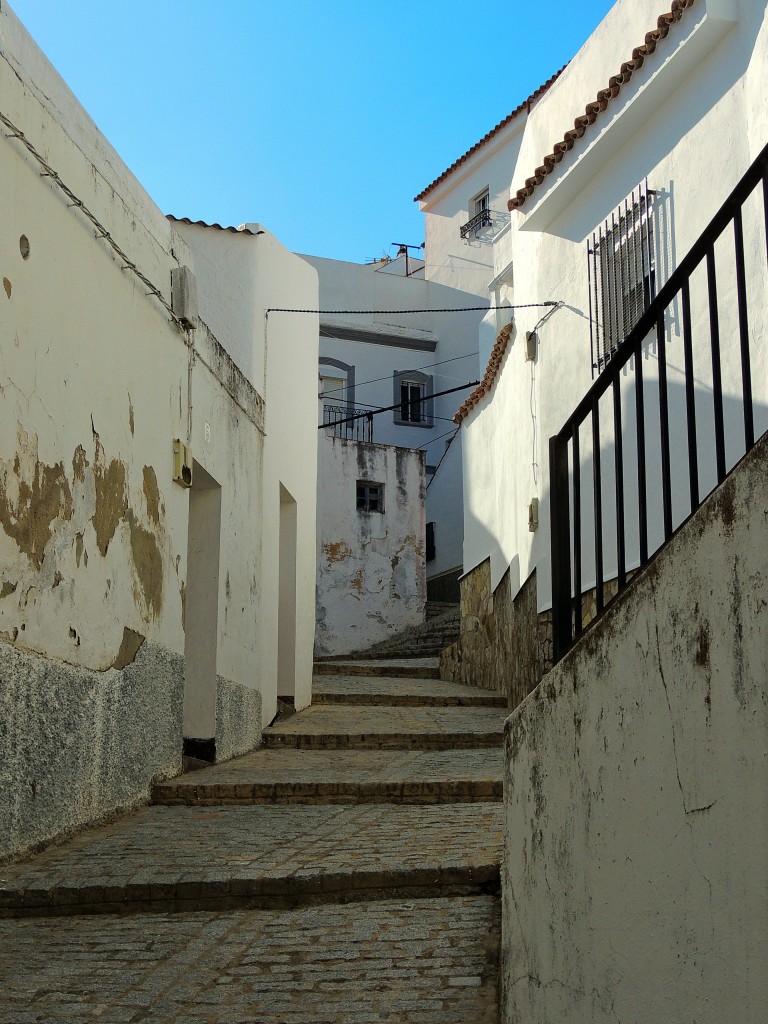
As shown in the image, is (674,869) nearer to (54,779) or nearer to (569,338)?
(54,779)

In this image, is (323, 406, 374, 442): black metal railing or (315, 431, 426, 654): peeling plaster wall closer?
(315, 431, 426, 654): peeling plaster wall

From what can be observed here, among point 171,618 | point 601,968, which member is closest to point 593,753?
point 601,968

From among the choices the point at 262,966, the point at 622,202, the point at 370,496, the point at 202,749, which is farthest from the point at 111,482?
the point at 370,496

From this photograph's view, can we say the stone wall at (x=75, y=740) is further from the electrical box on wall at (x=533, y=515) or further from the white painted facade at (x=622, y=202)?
the electrical box on wall at (x=533, y=515)

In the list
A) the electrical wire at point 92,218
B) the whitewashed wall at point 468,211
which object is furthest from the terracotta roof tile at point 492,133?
the electrical wire at point 92,218

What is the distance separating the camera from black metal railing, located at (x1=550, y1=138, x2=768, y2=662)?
3102mm

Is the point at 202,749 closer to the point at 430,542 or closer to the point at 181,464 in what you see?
the point at 181,464

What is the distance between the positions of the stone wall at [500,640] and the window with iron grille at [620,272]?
107 inches

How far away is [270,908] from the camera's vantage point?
5133 millimetres

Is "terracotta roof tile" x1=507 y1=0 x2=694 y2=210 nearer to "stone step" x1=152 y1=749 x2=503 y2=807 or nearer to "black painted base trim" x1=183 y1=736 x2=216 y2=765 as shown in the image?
"stone step" x1=152 y1=749 x2=503 y2=807

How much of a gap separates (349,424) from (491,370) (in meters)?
13.5

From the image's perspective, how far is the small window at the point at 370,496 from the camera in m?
24.0

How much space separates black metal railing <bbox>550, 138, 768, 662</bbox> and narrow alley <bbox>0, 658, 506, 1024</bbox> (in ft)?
4.27

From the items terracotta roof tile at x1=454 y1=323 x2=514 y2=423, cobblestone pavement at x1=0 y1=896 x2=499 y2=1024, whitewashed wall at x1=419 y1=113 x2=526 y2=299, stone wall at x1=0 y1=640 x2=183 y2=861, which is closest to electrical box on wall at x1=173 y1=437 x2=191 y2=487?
stone wall at x1=0 y1=640 x2=183 y2=861
